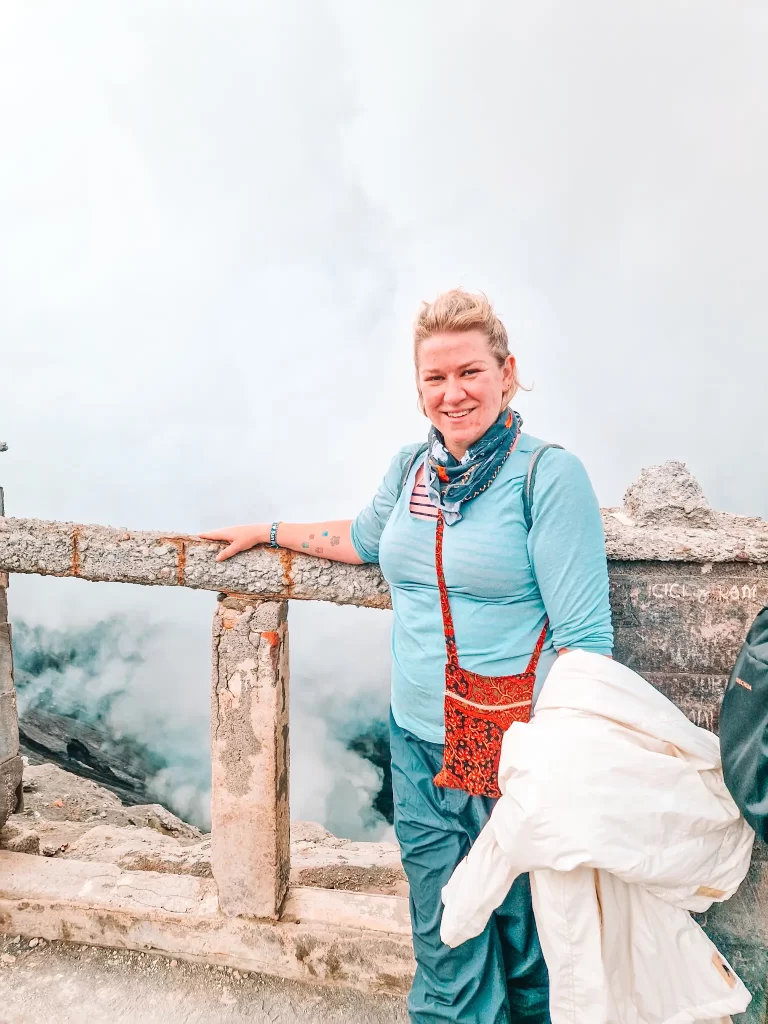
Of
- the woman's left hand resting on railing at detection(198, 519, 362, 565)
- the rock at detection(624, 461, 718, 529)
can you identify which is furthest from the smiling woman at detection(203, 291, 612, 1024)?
the rock at detection(624, 461, 718, 529)

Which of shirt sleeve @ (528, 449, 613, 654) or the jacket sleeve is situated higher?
shirt sleeve @ (528, 449, 613, 654)

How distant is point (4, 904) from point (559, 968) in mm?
2834

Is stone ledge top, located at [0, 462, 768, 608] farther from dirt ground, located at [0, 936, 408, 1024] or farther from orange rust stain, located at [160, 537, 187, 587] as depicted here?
dirt ground, located at [0, 936, 408, 1024]

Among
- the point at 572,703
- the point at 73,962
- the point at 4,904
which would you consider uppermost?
the point at 572,703

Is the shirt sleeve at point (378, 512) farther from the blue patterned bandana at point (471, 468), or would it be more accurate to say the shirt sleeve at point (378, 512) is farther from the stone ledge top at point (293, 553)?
the blue patterned bandana at point (471, 468)

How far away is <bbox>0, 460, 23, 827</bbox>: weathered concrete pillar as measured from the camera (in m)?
3.32

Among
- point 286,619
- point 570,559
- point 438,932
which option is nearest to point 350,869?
point 438,932

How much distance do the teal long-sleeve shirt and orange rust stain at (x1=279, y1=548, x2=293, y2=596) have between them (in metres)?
0.60

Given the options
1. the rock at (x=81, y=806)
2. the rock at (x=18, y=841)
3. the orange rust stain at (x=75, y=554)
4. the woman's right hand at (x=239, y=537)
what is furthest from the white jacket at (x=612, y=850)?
the rock at (x=81, y=806)

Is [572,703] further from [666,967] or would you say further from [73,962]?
[73,962]

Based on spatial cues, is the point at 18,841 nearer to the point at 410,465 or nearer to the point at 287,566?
the point at 287,566

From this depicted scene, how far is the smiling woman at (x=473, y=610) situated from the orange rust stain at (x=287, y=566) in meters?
0.61

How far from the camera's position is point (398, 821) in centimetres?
212

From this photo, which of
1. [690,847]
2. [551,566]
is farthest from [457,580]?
[690,847]
